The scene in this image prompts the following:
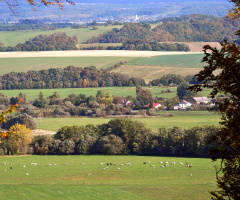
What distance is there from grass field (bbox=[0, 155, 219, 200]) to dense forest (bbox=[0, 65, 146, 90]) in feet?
177

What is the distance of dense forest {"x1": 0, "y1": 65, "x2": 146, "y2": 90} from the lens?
101 m

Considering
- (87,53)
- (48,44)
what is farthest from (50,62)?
(48,44)

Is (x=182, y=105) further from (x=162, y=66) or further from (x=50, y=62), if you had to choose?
(x=50, y=62)

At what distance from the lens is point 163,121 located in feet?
215

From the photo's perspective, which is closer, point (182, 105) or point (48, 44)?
point (182, 105)

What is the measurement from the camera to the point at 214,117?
67875 millimetres

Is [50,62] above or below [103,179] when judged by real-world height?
above

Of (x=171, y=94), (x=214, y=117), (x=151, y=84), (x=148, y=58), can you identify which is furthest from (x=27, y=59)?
(x=214, y=117)

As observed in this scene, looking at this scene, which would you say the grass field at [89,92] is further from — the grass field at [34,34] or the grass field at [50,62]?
the grass field at [34,34]

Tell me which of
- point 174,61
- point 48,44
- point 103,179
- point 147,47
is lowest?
point 103,179

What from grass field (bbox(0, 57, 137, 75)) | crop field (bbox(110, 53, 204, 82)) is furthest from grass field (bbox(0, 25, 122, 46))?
crop field (bbox(110, 53, 204, 82))

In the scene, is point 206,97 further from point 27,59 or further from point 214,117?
point 27,59

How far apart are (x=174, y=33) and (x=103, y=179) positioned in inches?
4905

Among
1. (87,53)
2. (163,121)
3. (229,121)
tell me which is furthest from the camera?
(87,53)
